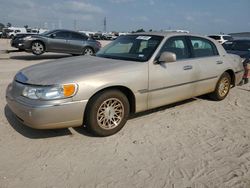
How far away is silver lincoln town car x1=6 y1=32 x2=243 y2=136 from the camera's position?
357cm

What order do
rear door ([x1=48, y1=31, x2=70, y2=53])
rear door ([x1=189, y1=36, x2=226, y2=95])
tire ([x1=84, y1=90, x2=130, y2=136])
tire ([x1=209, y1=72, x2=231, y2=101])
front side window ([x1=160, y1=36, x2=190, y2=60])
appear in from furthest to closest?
rear door ([x1=48, y1=31, x2=70, y2=53])
tire ([x1=209, y1=72, x2=231, y2=101])
rear door ([x1=189, y1=36, x2=226, y2=95])
front side window ([x1=160, y1=36, x2=190, y2=60])
tire ([x1=84, y1=90, x2=130, y2=136])

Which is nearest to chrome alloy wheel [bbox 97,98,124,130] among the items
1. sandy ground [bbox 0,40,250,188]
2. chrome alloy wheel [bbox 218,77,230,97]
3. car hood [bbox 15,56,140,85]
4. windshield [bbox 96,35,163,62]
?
sandy ground [bbox 0,40,250,188]

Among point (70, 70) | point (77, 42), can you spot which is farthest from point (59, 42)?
point (70, 70)

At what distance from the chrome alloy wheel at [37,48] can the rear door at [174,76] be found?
10049 millimetres

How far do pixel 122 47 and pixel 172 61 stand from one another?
3.66 feet

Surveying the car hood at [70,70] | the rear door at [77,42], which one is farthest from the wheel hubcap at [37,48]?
the car hood at [70,70]

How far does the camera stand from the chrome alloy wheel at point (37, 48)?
1345 cm

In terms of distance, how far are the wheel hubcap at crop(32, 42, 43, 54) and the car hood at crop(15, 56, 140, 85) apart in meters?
9.60

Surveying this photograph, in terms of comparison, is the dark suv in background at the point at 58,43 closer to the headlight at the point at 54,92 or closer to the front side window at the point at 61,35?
the front side window at the point at 61,35

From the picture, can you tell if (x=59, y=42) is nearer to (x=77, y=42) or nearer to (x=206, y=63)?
(x=77, y=42)

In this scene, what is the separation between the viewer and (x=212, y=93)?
6.00 metres

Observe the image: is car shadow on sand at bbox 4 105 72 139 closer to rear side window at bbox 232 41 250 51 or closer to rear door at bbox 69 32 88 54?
rear side window at bbox 232 41 250 51

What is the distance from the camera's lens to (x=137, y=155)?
138 inches

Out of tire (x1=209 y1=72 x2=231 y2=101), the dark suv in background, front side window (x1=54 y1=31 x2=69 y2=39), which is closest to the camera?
tire (x1=209 y1=72 x2=231 y2=101)
